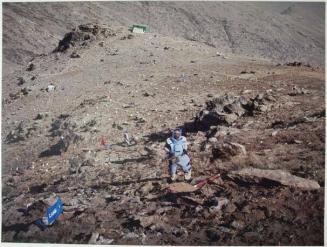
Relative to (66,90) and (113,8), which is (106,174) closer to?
(66,90)

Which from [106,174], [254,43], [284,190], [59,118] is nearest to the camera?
[284,190]

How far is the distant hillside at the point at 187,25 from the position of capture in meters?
26.8

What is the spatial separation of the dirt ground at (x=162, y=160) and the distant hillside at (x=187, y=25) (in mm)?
16960

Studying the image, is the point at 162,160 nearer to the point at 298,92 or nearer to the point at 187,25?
the point at 298,92

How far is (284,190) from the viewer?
4.70 metres

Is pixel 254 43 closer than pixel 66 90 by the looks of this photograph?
No

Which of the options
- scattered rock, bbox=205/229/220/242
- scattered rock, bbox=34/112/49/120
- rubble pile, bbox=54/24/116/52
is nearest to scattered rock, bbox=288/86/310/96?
scattered rock, bbox=205/229/220/242

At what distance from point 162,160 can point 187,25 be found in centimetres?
2946

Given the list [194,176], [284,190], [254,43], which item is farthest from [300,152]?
[254,43]

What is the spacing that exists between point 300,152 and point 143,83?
619cm

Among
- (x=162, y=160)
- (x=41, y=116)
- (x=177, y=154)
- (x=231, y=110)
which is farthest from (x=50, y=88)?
(x=177, y=154)

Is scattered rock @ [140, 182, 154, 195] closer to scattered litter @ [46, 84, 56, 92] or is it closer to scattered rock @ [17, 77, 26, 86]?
scattered litter @ [46, 84, 56, 92]

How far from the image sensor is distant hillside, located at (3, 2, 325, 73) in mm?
26797

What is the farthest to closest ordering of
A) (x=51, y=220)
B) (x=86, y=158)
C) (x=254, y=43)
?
(x=254, y=43) < (x=86, y=158) < (x=51, y=220)
